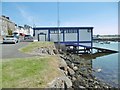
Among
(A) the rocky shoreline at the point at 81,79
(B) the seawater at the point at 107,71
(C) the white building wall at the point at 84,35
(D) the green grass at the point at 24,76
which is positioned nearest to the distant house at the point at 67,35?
(C) the white building wall at the point at 84,35

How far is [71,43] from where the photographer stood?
56.2 m

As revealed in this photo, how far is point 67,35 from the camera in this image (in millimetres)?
55906

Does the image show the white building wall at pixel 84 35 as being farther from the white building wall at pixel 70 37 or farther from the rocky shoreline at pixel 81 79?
the rocky shoreline at pixel 81 79

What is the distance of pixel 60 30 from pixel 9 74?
153 feet

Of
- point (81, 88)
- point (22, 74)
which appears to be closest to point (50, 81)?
point (22, 74)

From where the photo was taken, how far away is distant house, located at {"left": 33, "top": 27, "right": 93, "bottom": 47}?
55750 mm

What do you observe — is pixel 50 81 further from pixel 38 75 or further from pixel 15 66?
pixel 15 66

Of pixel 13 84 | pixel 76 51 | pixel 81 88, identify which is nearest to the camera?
pixel 13 84

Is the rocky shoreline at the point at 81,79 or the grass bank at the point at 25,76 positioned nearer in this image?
the grass bank at the point at 25,76

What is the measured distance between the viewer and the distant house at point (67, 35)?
55.8m

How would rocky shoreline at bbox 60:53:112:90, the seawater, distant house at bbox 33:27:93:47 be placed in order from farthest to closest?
1. distant house at bbox 33:27:93:47
2. the seawater
3. rocky shoreline at bbox 60:53:112:90

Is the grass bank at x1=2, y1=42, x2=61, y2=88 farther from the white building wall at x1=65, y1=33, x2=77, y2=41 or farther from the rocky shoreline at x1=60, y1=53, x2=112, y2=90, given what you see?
the white building wall at x1=65, y1=33, x2=77, y2=41

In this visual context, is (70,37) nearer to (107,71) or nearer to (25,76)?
(107,71)

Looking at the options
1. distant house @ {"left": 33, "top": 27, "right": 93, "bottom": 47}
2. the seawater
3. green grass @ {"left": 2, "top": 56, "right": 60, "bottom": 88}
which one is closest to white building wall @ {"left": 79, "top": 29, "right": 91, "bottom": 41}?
distant house @ {"left": 33, "top": 27, "right": 93, "bottom": 47}
